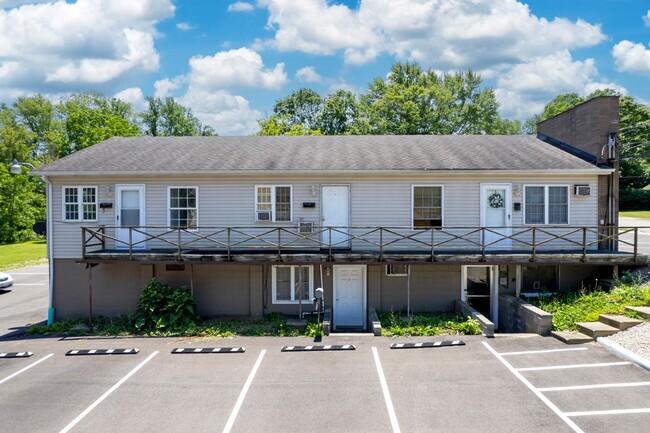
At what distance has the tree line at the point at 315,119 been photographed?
128 ft

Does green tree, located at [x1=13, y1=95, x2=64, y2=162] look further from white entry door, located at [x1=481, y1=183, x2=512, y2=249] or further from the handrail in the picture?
white entry door, located at [x1=481, y1=183, x2=512, y2=249]

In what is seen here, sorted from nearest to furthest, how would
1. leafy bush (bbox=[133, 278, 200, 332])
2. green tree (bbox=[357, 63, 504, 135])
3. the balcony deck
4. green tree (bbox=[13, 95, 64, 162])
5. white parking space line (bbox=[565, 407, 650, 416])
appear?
white parking space line (bbox=[565, 407, 650, 416]) < leafy bush (bbox=[133, 278, 200, 332]) < the balcony deck < green tree (bbox=[357, 63, 504, 135]) < green tree (bbox=[13, 95, 64, 162])

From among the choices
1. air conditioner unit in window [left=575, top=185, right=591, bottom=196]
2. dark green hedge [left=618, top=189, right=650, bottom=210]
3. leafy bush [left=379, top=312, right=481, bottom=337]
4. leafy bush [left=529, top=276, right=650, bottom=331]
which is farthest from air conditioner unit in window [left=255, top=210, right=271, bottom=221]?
dark green hedge [left=618, top=189, right=650, bottom=210]

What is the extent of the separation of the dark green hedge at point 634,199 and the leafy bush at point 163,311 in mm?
45227

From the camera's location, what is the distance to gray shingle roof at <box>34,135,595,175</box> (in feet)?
48.8

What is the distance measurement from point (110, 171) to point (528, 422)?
1395cm

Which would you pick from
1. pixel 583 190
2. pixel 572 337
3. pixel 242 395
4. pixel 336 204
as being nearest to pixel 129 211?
pixel 336 204

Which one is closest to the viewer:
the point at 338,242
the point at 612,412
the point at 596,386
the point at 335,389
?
the point at 612,412

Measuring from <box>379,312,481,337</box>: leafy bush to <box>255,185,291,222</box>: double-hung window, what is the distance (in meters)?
4.83

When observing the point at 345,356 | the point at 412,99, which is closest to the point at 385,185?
the point at 345,356

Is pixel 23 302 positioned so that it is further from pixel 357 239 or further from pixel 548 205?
pixel 548 205

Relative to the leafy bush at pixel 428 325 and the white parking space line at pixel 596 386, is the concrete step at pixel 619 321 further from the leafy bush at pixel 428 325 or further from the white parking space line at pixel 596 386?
the leafy bush at pixel 428 325

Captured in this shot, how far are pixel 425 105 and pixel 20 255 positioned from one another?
117 ft

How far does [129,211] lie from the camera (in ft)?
50.3
